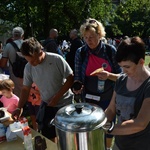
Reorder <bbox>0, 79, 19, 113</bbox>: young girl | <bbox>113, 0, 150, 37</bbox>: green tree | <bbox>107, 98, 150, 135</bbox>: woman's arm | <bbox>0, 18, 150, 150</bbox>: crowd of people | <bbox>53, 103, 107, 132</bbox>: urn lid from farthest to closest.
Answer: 1. <bbox>113, 0, 150, 37</bbox>: green tree
2. <bbox>0, 79, 19, 113</bbox>: young girl
3. <bbox>0, 18, 150, 150</bbox>: crowd of people
4. <bbox>107, 98, 150, 135</bbox>: woman's arm
5. <bbox>53, 103, 107, 132</bbox>: urn lid

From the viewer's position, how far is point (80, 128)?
87cm

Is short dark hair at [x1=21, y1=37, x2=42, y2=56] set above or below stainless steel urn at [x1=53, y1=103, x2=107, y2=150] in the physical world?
above

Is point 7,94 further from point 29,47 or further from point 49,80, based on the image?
point 29,47

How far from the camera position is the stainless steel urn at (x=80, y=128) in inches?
34.6

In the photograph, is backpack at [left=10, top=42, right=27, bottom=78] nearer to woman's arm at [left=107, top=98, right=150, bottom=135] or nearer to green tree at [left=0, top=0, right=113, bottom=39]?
woman's arm at [left=107, top=98, right=150, bottom=135]

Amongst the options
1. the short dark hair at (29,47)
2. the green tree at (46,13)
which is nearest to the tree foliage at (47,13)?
the green tree at (46,13)

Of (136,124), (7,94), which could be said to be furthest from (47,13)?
(136,124)

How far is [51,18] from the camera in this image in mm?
10734

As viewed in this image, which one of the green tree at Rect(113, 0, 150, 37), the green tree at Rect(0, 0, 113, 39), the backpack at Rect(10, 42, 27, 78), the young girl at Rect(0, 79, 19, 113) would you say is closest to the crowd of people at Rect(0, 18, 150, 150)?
the young girl at Rect(0, 79, 19, 113)

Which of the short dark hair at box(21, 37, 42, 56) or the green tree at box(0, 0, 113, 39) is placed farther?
the green tree at box(0, 0, 113, 39)

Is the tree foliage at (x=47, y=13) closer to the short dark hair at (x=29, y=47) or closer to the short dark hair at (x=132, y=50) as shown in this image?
the short dark hair at (x=29, y=47)

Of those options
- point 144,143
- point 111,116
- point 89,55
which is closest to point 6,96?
point 89,55

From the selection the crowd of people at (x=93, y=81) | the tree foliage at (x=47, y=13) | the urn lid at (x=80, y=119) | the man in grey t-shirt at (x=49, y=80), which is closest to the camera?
the urn lid at (x=80, y=119)

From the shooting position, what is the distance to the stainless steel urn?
2.89 feet
